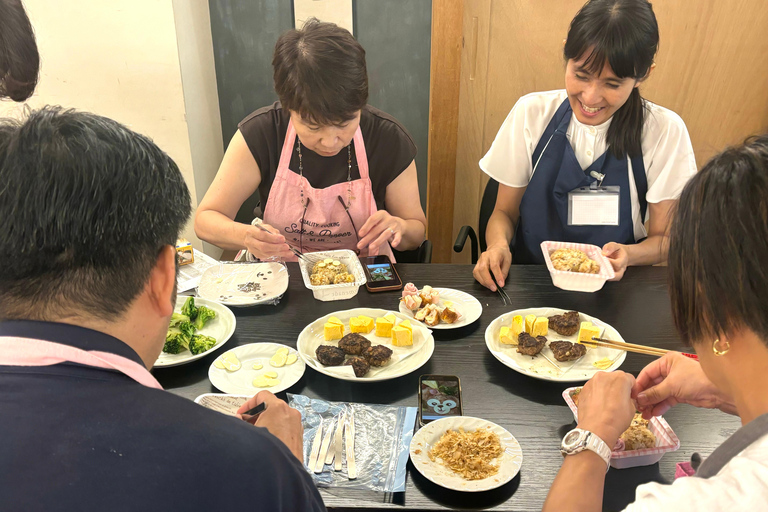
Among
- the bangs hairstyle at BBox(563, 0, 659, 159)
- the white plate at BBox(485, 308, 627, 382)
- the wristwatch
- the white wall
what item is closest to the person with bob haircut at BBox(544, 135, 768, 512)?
the wristwatch

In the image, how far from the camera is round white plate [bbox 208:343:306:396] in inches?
56.4

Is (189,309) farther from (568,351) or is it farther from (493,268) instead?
(568,351)

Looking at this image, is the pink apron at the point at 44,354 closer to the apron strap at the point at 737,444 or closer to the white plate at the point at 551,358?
the apron strap at the point at 737,444

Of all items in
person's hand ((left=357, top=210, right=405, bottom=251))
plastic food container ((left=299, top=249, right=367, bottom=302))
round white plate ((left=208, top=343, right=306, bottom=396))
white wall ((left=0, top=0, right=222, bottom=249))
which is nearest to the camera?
round white plate ((left=208, top=343, right=306, bottom=396))

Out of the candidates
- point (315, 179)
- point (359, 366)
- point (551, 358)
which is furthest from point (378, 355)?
point (315, 179)

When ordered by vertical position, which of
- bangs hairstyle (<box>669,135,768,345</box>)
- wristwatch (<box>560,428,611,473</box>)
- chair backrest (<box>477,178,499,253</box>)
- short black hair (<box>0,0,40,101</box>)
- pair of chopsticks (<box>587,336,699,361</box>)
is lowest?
chair backrest (<box>477,178,499,253</box>)

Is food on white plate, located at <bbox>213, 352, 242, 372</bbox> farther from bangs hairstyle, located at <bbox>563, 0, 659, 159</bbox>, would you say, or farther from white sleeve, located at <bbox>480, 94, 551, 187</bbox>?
bangs hairstyle, located at <bbox>563, 0, 659, 159</bbox>

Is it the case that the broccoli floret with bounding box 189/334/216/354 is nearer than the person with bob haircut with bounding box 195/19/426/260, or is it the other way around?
the broccoli floret with bounding box 189/334/216/354

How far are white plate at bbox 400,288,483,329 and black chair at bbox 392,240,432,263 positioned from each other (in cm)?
58

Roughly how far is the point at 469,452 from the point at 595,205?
1490 mm

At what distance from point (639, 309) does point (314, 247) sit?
1.33 m

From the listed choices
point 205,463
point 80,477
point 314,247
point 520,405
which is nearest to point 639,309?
point 520,405

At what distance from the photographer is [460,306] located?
6.01 ft

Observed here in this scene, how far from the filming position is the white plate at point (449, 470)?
3.67 feet
